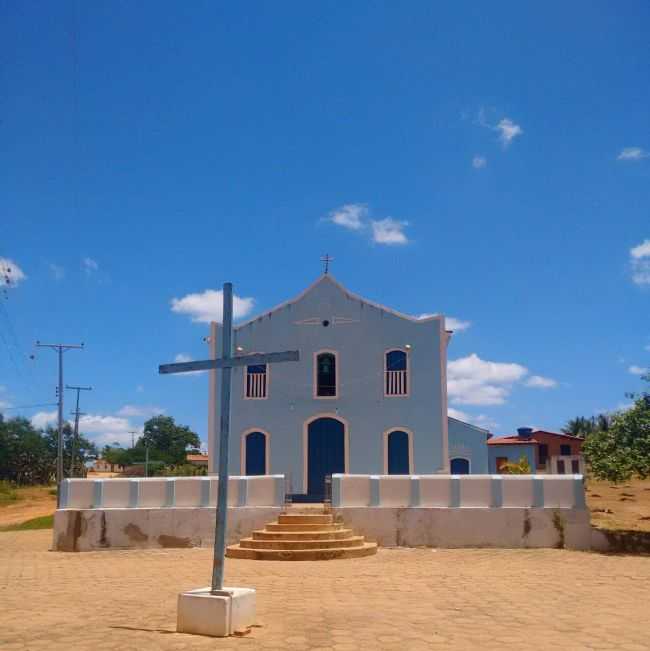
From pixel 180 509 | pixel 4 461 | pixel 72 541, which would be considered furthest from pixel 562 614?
pixel 4 461

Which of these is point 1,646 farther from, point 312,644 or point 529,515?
point 529,515

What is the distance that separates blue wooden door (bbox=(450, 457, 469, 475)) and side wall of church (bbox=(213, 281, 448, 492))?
6.69 metres

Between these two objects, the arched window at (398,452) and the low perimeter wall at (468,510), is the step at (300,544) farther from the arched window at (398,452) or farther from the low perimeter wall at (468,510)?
the arched window at (398,452)

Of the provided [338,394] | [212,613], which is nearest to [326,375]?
[338,394]

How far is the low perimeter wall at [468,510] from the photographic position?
16.6 metres

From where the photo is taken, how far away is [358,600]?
10.3 metres

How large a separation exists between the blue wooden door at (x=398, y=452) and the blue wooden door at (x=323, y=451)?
55.1 inches

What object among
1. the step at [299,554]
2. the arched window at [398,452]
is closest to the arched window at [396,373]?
the arched window at [398,452]

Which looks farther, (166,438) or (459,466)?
(166,438)

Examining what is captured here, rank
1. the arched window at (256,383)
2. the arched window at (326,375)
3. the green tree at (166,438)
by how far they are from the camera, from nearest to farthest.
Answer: the arched window at (326,375) < the arched window at (256,383) < the green tree at (166,438)

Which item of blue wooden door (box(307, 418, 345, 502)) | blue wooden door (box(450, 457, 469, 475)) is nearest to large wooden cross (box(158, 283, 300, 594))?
blue wooden door (box(307, 418, 345, 502))

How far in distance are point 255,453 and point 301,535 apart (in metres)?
7.48

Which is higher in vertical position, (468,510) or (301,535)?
(468,510)

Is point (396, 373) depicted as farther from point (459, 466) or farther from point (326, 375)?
point (459, 466)
